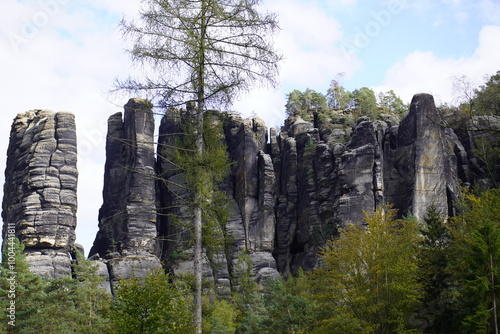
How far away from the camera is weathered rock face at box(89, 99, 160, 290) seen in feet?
162

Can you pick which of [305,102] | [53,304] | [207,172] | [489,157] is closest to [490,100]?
[489,157]

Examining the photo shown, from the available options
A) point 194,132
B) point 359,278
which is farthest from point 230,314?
point 194,132

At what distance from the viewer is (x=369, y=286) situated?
2920 centimetres

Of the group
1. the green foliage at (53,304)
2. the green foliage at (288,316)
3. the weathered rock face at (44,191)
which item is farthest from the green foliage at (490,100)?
the weathered rock face at (44,191)

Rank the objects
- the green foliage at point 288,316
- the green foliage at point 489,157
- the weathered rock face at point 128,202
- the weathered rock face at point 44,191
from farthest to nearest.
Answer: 1. the green foliage at point 489,157
2. the weathered rock face at point 128,202
3. the weathered rock face at point 44,191
4. the green foliage at point 288,316

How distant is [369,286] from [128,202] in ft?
94.5

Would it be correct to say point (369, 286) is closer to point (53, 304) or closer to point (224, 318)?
point (224, 318)

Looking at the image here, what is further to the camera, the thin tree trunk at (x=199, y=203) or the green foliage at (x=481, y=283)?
the green foliage at (x=481, y=283)

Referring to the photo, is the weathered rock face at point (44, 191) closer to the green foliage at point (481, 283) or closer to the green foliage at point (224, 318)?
the green foliage at point (224, 318)

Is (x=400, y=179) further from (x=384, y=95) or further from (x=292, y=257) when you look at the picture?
(x=384, y=95)

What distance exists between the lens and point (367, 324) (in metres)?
27.7

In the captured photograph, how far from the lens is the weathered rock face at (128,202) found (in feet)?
162

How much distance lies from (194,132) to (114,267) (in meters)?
36.2

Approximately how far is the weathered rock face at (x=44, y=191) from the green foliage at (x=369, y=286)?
80.7 ft
